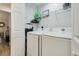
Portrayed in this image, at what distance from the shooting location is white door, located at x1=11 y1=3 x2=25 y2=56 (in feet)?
6.52

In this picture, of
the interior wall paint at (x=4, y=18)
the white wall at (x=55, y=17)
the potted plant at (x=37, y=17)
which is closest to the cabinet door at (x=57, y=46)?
the white wall at (x=55, y=17)

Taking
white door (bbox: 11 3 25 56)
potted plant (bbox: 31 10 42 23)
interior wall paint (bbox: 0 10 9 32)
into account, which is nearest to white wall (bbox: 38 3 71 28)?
potted plant (bbox: 31 10 42 23)

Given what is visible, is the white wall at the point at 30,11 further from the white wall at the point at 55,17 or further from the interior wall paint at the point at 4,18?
the interior wall paint at the point at 4,18

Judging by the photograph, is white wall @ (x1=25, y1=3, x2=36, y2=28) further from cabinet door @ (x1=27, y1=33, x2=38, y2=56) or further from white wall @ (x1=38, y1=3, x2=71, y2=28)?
cabinet door @ (x1=27, y1=33, x2=38, y2=56)

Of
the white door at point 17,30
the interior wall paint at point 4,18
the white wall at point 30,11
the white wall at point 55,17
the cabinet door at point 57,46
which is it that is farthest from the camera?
the white wall at point 30,11

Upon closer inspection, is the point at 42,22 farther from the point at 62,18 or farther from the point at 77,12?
the point at 77,12

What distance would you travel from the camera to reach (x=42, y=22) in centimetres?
249

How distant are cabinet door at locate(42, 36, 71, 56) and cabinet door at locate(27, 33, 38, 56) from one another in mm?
319

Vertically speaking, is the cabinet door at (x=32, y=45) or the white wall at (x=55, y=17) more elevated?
the white wall at (x=55, y=17)

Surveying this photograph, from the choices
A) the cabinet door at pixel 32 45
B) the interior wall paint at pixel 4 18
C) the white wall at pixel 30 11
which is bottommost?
the cabinet door at pixel 32 45

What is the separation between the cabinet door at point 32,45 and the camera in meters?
1.94

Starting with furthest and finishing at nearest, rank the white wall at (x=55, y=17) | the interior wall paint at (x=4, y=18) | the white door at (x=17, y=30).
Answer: the white door at (x=17, y=30), the white wall at (x=55, y=17), the interior wall paint at (x=4, y=18)

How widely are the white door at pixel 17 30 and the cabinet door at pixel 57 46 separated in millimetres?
618

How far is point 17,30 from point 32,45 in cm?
39
